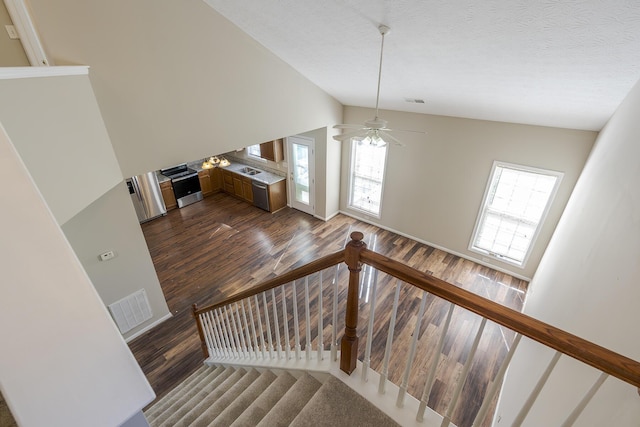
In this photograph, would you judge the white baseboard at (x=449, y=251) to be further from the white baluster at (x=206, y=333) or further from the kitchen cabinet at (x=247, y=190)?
the white baluster at (x=206, y=333)

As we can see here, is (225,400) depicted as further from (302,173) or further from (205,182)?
(205,182)

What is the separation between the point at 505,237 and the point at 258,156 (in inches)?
245

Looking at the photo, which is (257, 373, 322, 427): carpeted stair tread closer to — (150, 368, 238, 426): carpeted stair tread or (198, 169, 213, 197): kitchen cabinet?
(150, 368, 238, 426): carpeted stair tread

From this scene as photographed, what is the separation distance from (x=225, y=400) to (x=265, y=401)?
1.65ft

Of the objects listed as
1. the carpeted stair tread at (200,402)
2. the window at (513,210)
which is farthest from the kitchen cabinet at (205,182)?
the window at (513,210)

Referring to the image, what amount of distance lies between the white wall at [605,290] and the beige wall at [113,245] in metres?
4.04

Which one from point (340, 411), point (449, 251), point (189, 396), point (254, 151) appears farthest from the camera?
point (254, 151)

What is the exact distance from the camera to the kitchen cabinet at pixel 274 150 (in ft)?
23.2

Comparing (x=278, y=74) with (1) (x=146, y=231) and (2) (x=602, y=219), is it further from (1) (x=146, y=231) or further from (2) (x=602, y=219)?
(1) (x=146, y=231)

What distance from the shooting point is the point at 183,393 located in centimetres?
282

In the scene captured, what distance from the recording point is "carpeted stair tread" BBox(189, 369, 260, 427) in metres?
2.04

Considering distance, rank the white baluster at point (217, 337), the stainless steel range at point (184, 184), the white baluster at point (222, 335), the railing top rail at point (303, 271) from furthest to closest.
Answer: the stainless steel range at point (184, 184) < the white baluster at point (217, 337) < the white baluster at point (222, 335) < the railing top rail at point (303, 271)

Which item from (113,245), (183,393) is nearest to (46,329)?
(183,393)

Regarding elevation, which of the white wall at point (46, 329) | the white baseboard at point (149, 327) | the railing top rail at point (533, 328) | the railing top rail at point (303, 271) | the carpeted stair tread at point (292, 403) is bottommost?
the white baseboard at point (149, 327)
